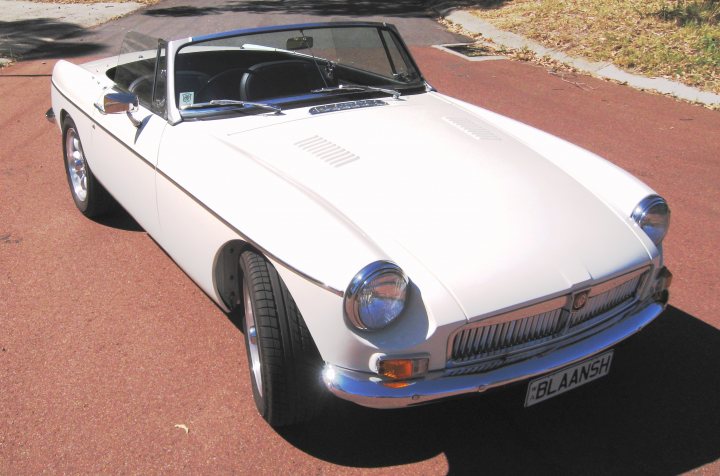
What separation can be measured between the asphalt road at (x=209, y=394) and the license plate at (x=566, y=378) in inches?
10.0

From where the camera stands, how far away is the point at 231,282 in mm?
3244

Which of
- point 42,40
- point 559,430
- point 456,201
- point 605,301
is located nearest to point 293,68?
point 456,201

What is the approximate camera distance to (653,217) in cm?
315

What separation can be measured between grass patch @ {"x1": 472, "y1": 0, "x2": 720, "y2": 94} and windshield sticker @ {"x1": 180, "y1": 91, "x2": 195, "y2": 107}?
290 inches

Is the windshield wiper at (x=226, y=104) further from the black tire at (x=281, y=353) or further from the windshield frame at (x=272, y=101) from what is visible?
the black tire at (x=281, y=353)

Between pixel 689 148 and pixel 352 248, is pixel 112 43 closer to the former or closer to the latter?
pixel 689 148

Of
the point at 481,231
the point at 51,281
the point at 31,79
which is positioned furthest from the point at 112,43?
the point at 481,231

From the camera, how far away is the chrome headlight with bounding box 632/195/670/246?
312 cm

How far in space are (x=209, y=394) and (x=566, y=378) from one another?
1.57 metres

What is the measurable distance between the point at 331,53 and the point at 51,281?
2165mm

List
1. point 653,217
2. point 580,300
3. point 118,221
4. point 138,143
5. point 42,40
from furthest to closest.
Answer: point 42,40
point 118,221
point 138,143
point 653,217
point 580,300

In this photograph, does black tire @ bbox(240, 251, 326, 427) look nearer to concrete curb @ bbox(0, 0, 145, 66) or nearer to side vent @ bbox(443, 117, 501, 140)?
side vent @ bbox(443, 117, 501, 140)

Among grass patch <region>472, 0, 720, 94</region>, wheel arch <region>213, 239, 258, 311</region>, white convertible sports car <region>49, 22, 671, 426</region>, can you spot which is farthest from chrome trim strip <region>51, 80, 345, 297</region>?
grass patch <region>472, 0, 720, 94</region>

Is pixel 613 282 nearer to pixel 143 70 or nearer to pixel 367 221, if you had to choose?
pixel 367 221
